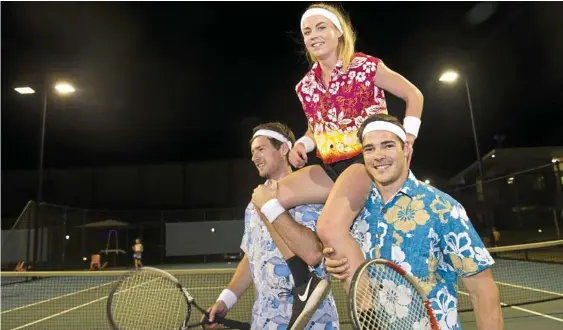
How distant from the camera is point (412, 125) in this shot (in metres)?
2.54

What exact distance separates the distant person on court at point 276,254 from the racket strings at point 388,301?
22.1 inches

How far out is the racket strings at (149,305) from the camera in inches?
147

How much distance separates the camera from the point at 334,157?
2812mm

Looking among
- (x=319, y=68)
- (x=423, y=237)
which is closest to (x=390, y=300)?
(x=423, y=237)

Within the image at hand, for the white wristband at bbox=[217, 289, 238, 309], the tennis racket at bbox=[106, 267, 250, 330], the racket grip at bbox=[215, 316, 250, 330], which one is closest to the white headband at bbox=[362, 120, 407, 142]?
the racket grip at bbox=[215, 316, 250, 330]

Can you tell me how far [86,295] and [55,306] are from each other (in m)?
2.07

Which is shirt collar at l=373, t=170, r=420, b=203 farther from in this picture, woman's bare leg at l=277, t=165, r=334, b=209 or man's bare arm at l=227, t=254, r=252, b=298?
man's bare arm at l=227, t=254, r=252, b=298

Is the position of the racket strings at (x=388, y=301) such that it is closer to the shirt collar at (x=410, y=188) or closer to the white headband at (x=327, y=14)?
the shirt collar at (x=410, y=188)

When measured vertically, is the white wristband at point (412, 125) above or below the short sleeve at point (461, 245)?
above

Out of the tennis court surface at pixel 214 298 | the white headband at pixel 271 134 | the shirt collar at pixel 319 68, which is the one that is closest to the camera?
the shirt collar at pixel 319 68

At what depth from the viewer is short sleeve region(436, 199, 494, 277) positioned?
6.45 ft

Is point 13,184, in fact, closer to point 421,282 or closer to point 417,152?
point 417,152

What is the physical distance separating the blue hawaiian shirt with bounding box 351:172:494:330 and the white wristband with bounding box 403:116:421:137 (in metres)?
0.43

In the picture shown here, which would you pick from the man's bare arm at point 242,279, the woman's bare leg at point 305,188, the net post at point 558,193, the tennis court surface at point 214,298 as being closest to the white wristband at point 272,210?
the woman's bare leg at point 305,188
